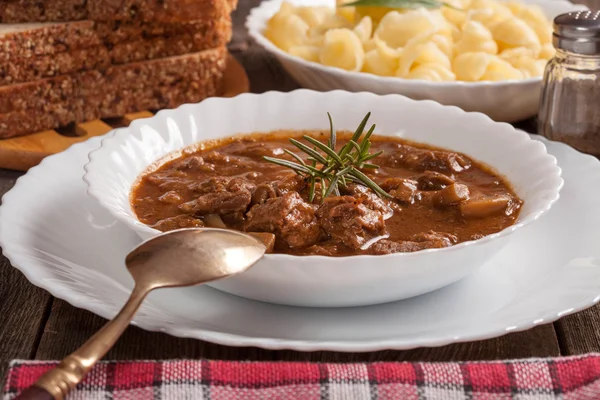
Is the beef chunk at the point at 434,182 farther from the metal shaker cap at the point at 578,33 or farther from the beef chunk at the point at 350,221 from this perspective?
the metal shaker cap at the point at 578,33

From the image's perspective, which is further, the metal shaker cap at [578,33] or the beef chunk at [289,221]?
the metal shaker cap at [578,33]

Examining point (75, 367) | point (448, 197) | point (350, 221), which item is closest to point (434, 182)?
point (448, 197)

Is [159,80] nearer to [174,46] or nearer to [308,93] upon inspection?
[174,46]

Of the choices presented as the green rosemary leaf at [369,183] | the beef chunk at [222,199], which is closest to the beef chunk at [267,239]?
the beef chunk at [222,199]

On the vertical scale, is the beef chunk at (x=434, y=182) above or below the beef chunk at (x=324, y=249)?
below

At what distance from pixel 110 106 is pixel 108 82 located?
14cm

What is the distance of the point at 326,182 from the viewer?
3.00m

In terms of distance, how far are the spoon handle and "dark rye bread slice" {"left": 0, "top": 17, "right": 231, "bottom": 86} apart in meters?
2.54

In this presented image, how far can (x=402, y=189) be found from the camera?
9.55 ft

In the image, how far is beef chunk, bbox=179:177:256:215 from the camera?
9.13 ft

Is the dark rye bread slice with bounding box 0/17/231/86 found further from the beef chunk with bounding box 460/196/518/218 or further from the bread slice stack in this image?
the beef chunk with bounding box 460/196/518/218

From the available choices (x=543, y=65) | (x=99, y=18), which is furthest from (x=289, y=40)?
(x=543, y=65)

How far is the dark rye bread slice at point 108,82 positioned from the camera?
13.9 ft

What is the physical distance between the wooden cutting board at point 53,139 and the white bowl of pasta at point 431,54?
313 millimetres
